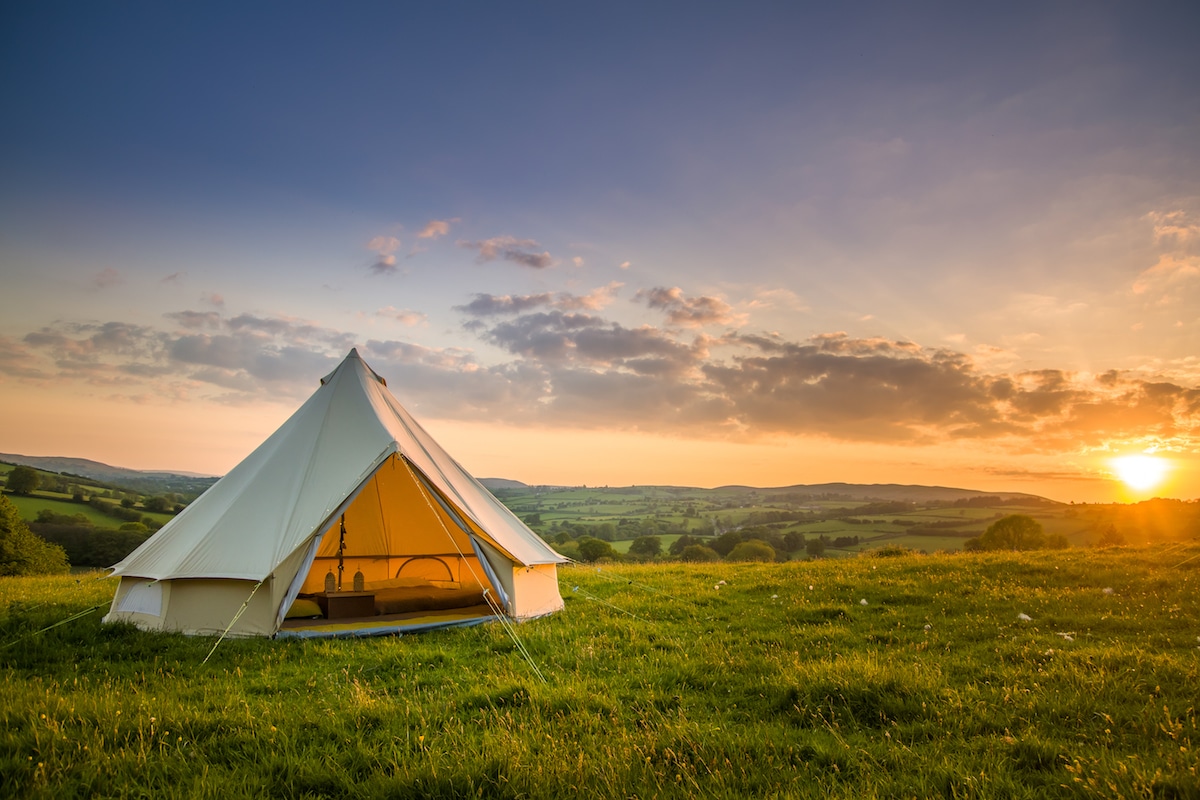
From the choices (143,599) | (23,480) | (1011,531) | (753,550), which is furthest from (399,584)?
(23,480)

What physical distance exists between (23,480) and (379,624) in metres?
28.9

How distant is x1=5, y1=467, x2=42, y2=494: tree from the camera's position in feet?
85.3

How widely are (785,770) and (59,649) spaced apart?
6834mm

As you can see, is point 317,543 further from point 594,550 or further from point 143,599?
point 594,550

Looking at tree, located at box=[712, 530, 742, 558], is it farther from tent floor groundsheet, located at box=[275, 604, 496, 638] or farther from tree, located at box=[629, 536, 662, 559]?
tent floor groundsheet, located at box=[275, 604, 496, 638]

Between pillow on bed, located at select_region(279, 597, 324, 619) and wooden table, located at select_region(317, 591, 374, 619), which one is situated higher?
wooden table, located at select_region(317, 591, 374, 619)

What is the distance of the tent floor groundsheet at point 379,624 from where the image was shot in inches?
291

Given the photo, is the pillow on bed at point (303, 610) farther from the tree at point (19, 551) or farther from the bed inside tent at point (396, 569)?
the tree at point (19, 551)

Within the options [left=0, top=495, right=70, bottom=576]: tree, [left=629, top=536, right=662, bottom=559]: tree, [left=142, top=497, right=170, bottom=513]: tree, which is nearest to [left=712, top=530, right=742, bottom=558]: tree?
[left=629, top=536, right=662, bottom=559]: tree

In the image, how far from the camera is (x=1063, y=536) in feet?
59.1

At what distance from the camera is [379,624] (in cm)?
813

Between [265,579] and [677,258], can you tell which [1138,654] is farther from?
[677,258]

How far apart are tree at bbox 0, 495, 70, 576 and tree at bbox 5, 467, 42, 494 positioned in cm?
1149

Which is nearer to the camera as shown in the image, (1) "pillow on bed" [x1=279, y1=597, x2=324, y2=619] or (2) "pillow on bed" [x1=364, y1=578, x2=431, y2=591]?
(1) "pillow on bed" [x1=279, y1=597, x2=324, y2=619]
